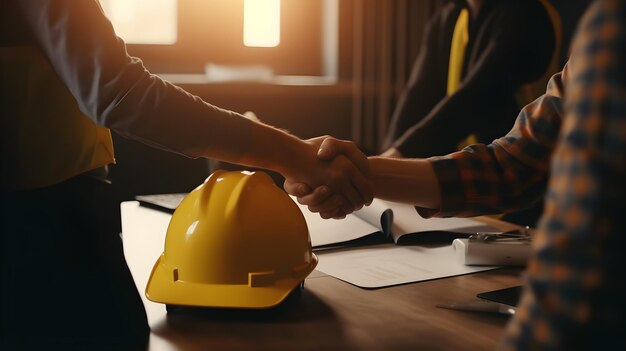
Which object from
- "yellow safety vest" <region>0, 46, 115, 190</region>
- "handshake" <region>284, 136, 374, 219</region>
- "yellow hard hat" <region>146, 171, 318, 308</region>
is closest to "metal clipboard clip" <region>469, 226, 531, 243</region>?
"handshake" <region>284, 136, 374, 219</region>

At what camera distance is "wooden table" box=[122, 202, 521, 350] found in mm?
667

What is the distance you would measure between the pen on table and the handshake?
36cm

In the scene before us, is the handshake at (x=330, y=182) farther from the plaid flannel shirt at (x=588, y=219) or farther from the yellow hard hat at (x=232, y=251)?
the plaid flannel shirt at (x=588, y=219)

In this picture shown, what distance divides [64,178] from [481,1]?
148 cm

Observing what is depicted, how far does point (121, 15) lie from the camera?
296cm

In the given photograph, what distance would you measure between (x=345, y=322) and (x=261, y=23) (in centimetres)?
266

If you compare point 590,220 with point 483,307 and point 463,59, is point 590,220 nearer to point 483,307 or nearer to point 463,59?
point 483,307

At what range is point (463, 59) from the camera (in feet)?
6.95

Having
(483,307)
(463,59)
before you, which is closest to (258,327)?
(483,307)

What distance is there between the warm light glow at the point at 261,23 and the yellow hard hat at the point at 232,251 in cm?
245

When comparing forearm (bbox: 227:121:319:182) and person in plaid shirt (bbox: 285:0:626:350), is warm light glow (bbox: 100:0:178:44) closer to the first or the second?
forearm (bbox: 227:121:319:182)

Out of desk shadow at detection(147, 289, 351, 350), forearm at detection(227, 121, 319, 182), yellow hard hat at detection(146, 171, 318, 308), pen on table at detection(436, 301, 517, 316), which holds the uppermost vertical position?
forearm at detection(227, 121, 319, 182)

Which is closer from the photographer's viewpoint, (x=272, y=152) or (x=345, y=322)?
(x=345, y=322)

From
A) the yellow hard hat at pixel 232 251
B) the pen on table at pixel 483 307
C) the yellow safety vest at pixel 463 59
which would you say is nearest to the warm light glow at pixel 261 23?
the yellow safety vest at pixel 463 59
